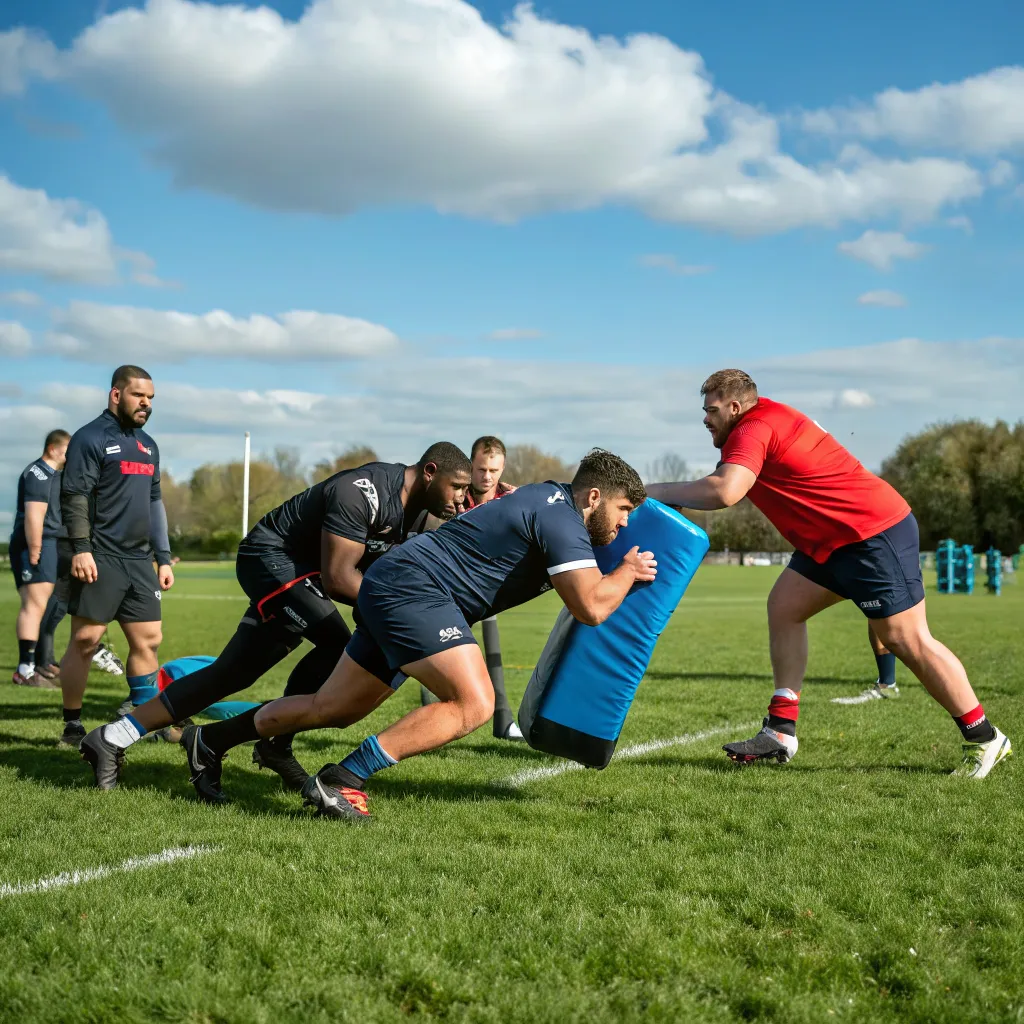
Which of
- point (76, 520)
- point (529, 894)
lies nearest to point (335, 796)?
point (529, 894)

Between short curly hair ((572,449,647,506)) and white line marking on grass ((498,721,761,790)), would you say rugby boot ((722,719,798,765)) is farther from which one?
short curly hair ((572,449,647,506))

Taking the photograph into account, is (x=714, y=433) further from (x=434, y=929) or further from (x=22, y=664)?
(x=22, y=664)

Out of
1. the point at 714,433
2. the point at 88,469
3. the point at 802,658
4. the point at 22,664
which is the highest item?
the point at 714,433

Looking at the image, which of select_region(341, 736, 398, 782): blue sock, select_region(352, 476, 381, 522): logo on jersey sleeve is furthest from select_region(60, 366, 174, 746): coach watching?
select_region(341, 736, 398, 782): blue sock

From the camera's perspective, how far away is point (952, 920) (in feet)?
11.9

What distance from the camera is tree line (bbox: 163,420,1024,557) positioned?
77625 mm

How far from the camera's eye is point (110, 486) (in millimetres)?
6719

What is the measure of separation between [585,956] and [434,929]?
53 centimetres

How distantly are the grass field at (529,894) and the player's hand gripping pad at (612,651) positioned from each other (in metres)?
0.37

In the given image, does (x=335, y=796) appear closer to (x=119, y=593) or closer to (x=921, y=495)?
(x=119, y=593)

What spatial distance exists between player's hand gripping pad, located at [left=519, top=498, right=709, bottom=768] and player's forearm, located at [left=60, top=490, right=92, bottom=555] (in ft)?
10.3

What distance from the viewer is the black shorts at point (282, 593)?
554 cm

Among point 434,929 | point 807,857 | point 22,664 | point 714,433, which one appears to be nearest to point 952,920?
point 807,857

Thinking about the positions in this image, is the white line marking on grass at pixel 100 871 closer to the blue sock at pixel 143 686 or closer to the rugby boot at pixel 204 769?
the rugby boot at pixel 204 769
